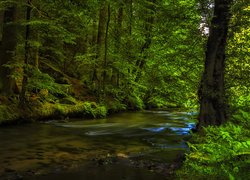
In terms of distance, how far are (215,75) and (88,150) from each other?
14.4 ft

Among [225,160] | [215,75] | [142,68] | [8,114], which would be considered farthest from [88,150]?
[142,68]

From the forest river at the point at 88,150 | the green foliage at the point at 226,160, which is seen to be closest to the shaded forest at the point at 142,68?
the green foliage at the point at 226,160

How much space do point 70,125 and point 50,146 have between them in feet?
16.3

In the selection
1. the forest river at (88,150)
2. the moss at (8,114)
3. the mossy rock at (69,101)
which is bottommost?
the forest river at (88,150)

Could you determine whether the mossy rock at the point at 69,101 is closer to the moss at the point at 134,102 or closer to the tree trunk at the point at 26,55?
the tree trunk at the point at 26,55

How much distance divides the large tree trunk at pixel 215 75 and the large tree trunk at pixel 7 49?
30.1ft

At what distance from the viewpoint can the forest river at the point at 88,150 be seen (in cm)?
860

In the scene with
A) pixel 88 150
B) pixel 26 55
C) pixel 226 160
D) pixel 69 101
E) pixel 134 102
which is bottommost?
pixel 88 150

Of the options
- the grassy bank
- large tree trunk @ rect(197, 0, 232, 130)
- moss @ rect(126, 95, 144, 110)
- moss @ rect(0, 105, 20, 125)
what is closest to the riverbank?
moss @ rect(0, 105, 20, 125)

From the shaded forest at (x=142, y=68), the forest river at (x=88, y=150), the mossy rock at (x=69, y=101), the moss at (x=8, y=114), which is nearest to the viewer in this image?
the shaded forest at (x=142, y=68)

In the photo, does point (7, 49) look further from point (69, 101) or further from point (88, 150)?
point (88, 150)

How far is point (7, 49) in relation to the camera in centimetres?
1605

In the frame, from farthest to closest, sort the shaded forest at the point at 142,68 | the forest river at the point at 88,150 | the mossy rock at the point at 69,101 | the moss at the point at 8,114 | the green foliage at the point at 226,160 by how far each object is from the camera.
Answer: the mossy rock at the point at 69,101 < the moss at the point at 8,114 < the forest river at the point at 88,150 < the shaded forest at the point at 142,68 < the green foliage at the point at 226,160

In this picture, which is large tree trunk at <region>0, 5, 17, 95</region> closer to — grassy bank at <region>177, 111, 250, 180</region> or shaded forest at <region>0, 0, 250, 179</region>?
shaded forest at <region>0, 0, 250, 179</region>
